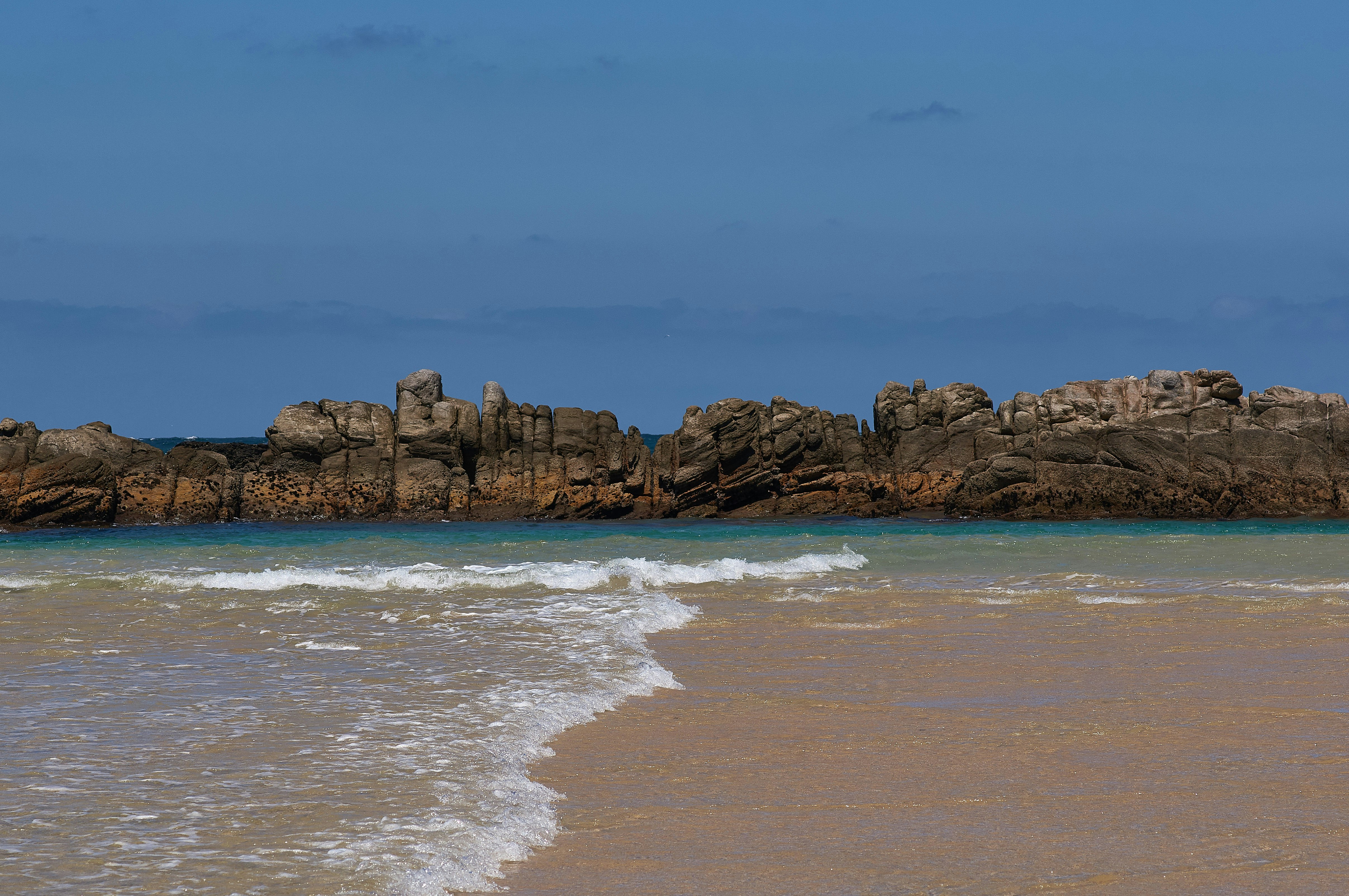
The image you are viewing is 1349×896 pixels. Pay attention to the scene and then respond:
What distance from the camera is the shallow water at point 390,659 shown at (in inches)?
152

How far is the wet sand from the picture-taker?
363 cm

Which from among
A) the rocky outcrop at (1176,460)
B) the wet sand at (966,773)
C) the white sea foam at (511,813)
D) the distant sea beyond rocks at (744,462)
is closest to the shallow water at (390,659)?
the white sea foam at (511,813)

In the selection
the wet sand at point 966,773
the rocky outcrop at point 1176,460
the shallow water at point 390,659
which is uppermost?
the rocky outcrop at point 1176,460

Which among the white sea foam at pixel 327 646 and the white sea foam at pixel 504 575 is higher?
the white sea foam at pixel 504 575

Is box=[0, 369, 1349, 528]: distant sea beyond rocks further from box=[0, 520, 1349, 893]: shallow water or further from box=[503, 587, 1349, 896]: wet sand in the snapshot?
box=[503, 587, 1349, 896]: wet sand

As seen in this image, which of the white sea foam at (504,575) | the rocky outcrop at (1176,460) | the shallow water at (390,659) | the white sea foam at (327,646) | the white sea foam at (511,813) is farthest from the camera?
the rocky outcrop at (1176,460)

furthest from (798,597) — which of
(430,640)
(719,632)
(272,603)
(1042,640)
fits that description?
(272,603)

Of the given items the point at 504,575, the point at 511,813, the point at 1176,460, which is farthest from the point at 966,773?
the point at 1176,460

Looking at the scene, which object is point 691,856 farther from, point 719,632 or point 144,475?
point 144,475

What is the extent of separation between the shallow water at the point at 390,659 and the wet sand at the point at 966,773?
257 millimetres

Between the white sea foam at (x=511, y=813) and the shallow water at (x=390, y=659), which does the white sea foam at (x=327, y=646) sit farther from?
the white sea foam at (x=511, y=813)

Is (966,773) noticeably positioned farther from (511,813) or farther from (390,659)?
(390,659)

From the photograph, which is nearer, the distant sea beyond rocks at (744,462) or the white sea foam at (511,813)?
the white sea foam at (511,813)

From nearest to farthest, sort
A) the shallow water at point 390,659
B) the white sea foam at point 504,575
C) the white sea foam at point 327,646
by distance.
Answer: the shallow water at point 390,659
the white sea foam at point 327,646
the white sea foam at point 504,575
